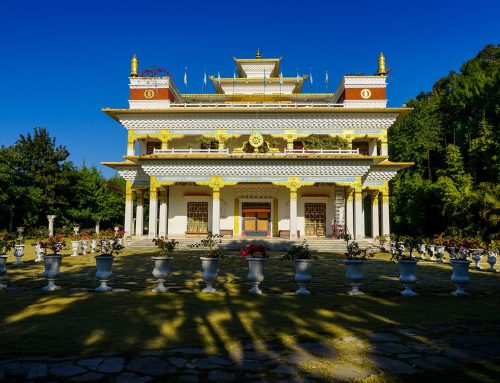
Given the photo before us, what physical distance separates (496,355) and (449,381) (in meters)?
1.11

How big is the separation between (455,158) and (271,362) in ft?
97.0

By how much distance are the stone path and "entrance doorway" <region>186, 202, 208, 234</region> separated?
21.6m

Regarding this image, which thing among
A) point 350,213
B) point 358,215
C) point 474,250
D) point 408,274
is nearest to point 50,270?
point 408,274

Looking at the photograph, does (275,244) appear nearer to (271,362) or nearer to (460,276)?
(460,276)

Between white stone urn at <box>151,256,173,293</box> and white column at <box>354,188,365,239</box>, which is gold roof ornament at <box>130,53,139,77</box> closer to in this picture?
white column at <box>354,188,365,239</box>

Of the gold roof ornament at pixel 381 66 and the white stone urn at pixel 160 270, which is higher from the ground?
the gold roof ornament at pixel 381 66

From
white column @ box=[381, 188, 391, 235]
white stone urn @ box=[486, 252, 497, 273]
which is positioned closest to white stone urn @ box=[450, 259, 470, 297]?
white stone urn @ box=[486, 252, 497, 273]

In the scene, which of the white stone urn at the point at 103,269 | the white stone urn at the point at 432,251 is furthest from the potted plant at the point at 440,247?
the white stone urn at the point at 103,269

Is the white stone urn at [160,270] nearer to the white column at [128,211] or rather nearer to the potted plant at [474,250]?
the potted plant at [474,250]

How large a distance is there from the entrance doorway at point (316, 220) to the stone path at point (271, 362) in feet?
68.8

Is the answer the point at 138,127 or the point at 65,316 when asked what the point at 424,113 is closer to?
the point at 138,127

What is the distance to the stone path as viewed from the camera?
3.59 meters

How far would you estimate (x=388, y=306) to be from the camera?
271 inches

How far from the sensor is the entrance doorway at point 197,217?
26.0 meters
